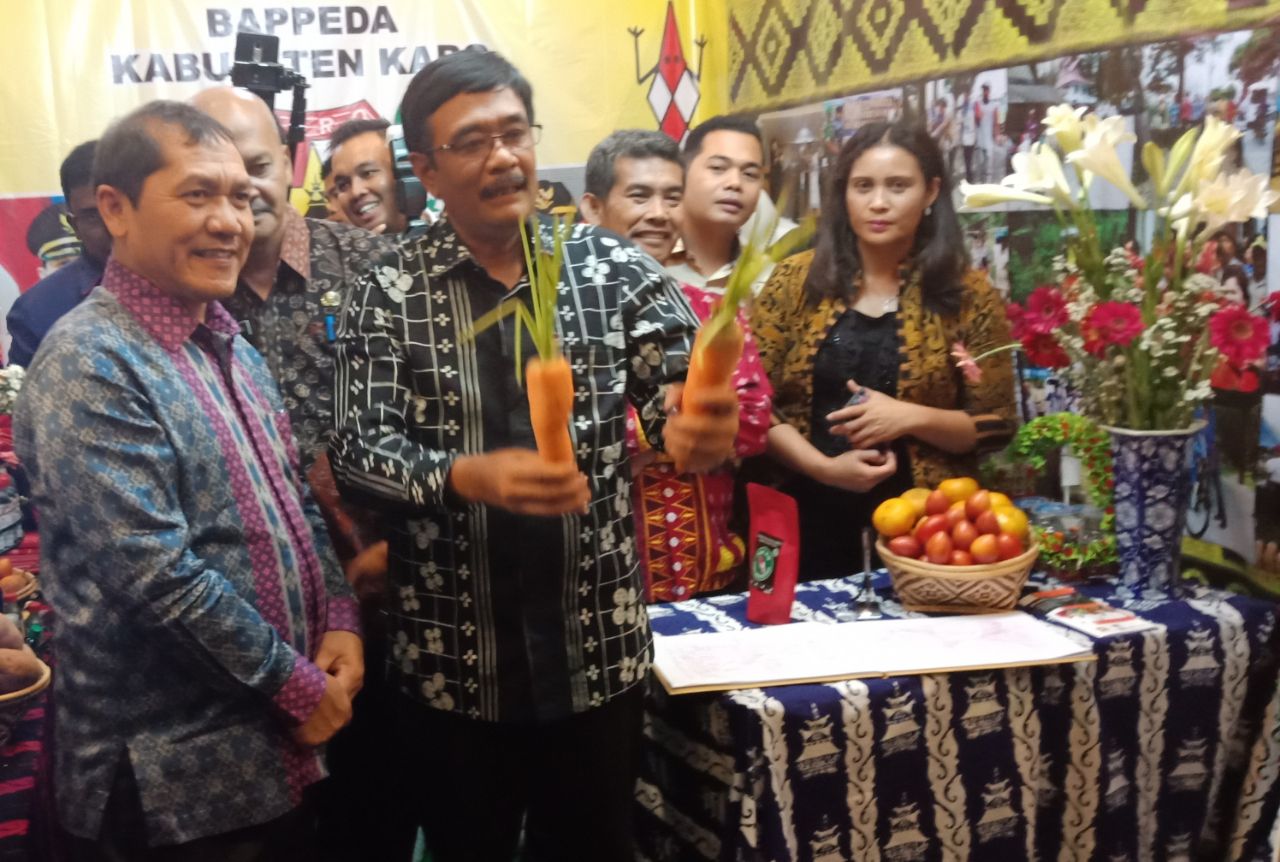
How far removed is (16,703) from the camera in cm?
153

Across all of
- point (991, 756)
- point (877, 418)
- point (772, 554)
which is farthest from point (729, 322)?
point (877, 418)

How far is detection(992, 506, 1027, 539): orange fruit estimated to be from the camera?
1.85 meters

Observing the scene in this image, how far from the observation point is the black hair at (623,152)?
2.27 m

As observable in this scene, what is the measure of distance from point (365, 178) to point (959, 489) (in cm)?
138

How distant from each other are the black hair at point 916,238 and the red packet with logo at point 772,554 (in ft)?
2.15

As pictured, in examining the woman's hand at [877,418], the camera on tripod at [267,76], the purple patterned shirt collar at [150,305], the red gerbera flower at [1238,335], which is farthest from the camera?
the woman's hand at [877,418]

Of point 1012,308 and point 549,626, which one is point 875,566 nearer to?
point 1012,308

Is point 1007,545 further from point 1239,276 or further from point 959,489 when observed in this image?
point 1239,276

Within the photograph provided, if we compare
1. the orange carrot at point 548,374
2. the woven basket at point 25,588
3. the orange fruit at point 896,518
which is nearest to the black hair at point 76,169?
the woven basket at point 25,588

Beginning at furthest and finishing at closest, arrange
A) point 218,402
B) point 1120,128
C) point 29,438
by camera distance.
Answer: point 1120,128 < point 218,402 < point 29,438

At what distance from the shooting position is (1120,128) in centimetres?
181

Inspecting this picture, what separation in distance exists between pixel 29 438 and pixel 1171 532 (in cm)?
184

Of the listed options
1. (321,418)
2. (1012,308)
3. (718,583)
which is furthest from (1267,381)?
(321,418)

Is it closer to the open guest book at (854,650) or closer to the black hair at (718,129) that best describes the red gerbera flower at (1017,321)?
the open guest book at (854,650)
